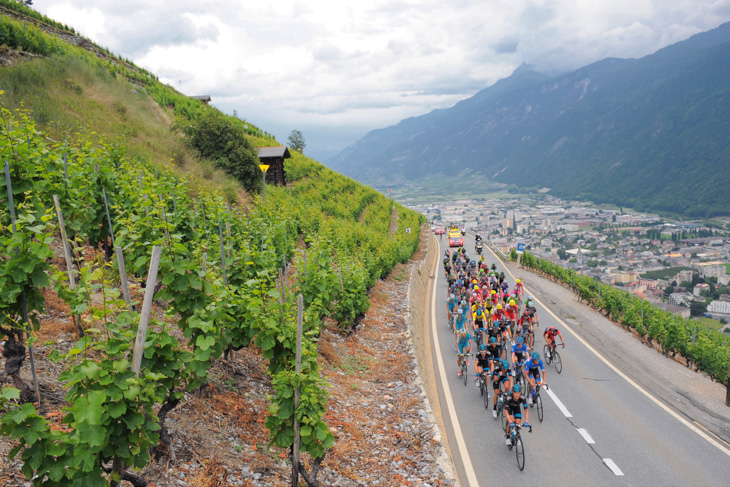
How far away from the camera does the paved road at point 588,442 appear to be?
9.50 metres

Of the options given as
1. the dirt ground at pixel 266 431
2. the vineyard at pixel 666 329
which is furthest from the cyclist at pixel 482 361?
the vineyard at pixel 666 329

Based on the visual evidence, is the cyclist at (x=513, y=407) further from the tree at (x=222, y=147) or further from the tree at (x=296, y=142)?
the tree at (x=296, y=142)

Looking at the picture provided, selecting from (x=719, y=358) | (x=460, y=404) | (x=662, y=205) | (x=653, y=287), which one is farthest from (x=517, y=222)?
(x=460, y=404)

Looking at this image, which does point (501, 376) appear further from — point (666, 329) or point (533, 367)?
point (666, 329)

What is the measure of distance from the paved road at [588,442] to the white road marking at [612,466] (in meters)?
0.02

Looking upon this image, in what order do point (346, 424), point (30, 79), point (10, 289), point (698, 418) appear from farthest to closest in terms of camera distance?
point (30, 79)
point (698, 418)
point (346, 424)
point (10, 289)

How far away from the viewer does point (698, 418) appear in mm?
12398

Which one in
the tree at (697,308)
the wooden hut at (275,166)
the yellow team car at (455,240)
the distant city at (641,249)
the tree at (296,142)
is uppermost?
the tree at (296,142)

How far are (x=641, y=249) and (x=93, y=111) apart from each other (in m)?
136

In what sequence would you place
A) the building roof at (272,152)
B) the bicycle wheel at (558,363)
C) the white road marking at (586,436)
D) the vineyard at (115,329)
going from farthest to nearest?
1. the building roof at (272,152)
2. the bicycle wheel at (558,363)
3. the white road marking at (586,436)
4. the vineyard at (115,329)

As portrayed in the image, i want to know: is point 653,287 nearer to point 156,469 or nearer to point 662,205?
point 156,469

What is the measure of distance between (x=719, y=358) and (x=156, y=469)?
24.8 meters

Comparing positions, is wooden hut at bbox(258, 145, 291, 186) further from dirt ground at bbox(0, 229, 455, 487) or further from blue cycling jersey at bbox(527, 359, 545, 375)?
blue cycling jersey at bbox(527, 359, 545, 375)

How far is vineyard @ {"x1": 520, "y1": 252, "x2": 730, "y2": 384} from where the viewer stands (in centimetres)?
2153
